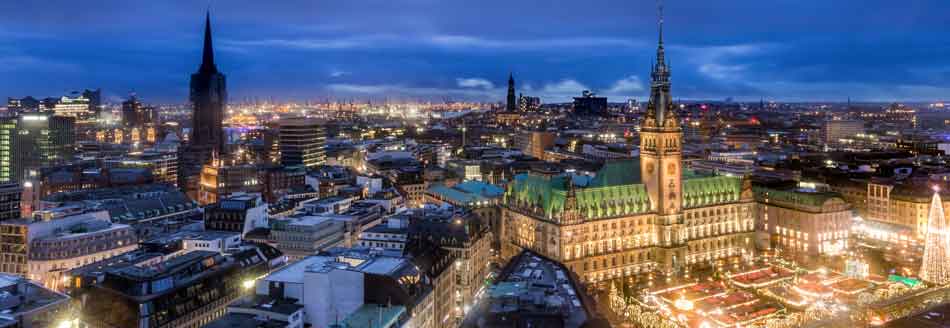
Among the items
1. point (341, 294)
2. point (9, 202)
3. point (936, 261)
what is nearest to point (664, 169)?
point (936, 261)

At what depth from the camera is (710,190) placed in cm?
12875

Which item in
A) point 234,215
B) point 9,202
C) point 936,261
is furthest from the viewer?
point 9,202

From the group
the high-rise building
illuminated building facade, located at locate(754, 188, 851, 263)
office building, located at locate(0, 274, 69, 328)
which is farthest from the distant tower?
the high-rise building

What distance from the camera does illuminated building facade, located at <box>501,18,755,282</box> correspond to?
113312mm

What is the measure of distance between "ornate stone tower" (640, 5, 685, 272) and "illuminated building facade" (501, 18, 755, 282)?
0.16m

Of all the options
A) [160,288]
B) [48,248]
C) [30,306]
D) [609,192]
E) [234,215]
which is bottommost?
[160,288]

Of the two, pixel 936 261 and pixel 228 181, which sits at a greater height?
A: pixel 228 181

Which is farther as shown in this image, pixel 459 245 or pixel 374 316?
pixel 459 245

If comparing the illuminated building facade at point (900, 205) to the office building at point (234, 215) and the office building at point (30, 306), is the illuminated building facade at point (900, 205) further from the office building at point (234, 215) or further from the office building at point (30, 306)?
the office building at point (30, 306)

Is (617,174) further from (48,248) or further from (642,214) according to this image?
(48,248)

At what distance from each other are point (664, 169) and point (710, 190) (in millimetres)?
13317

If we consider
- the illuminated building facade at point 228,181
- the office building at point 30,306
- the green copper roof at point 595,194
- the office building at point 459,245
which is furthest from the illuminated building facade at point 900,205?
the illuminated building facade at point 228,181

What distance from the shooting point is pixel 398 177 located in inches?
7101

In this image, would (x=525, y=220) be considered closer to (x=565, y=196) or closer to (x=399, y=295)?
(x=565, y=196)
